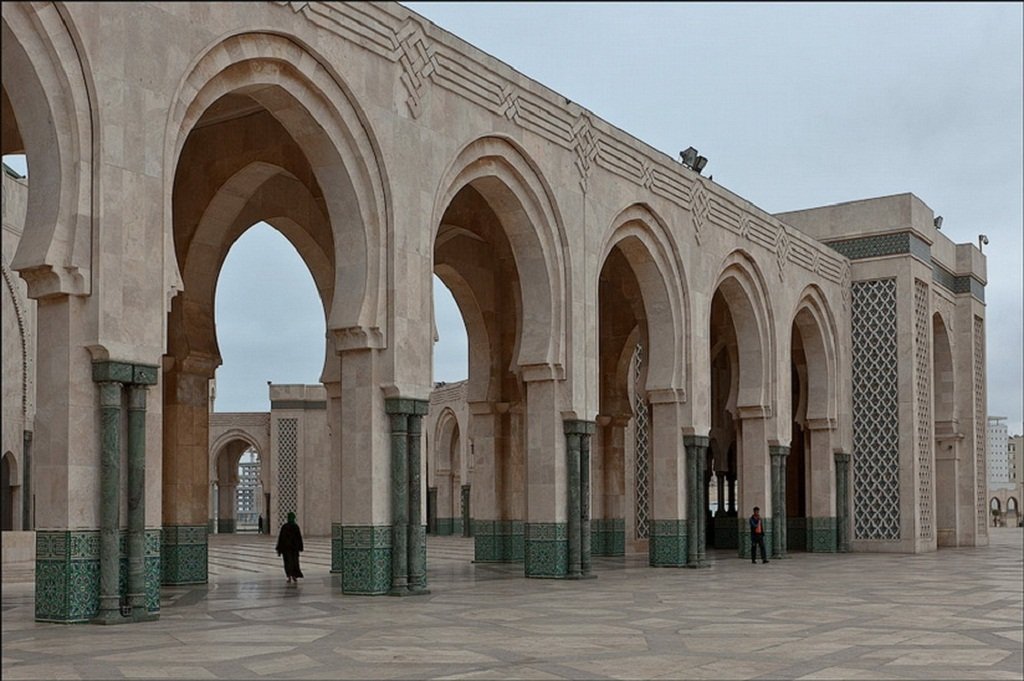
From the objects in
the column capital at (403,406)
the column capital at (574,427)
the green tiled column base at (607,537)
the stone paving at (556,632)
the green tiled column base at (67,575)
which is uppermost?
the column capital at (403,406)

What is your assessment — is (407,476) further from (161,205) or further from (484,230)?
(484,230)

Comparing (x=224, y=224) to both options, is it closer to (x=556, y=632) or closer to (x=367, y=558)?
(x=367, y=558)

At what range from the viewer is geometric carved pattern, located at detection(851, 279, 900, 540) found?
1722cm

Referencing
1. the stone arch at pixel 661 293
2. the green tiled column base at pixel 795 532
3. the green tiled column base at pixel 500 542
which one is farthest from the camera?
the green tiled column base at pixel 795 532

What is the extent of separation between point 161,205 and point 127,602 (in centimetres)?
242

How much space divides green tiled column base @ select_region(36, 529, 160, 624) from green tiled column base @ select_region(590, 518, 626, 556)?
397 inches

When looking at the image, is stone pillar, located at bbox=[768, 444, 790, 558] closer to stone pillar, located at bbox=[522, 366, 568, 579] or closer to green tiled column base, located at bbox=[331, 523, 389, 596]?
stone pillar, located at bbox=[522, 366, 568, 579]

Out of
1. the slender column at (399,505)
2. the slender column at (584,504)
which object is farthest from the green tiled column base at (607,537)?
the slender column at (399,505)

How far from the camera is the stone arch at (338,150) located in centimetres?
798

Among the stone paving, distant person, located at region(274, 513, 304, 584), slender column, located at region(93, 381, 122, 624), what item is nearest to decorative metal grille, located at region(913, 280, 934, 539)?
the stone paving

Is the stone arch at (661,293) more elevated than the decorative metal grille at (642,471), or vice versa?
the stone arch at (661,293)

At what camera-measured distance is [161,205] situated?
7.01 meters

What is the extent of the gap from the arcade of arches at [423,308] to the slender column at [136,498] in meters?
0.02

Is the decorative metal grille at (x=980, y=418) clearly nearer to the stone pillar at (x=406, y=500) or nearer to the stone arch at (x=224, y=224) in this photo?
the stone arch at (x=224, y=224)
